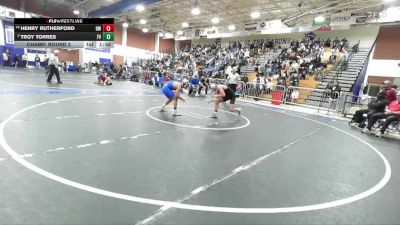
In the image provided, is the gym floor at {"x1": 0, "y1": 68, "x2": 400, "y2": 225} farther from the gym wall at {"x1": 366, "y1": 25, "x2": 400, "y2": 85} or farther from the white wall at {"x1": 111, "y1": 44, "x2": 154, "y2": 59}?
the white wall at {"x1": 111, "y1": 44, "x2": 154, "y2": 59}

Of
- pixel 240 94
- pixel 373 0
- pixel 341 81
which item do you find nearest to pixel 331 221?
pixel 240 94

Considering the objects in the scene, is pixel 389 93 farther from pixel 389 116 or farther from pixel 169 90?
pixel 169 90

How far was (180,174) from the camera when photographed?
3.67 m

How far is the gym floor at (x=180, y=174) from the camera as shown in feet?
8.82

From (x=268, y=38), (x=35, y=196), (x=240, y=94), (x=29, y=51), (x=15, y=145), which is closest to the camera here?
(x=35, y=196)

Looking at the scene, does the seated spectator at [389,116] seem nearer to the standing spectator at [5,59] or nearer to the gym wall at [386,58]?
the gym wall at [386,58]

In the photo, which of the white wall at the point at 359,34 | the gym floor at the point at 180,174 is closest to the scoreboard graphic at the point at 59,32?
the gym floor at the point at 180,174

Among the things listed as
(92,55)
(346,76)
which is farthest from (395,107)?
(92,55)

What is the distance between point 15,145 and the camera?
4.24 m

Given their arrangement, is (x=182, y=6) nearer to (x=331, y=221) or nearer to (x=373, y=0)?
(x=373, y=0)

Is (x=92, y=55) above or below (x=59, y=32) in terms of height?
above

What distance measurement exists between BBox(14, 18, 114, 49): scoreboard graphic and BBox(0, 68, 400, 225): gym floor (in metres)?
5.70

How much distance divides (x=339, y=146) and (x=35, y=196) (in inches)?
234

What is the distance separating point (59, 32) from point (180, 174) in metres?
10.6
